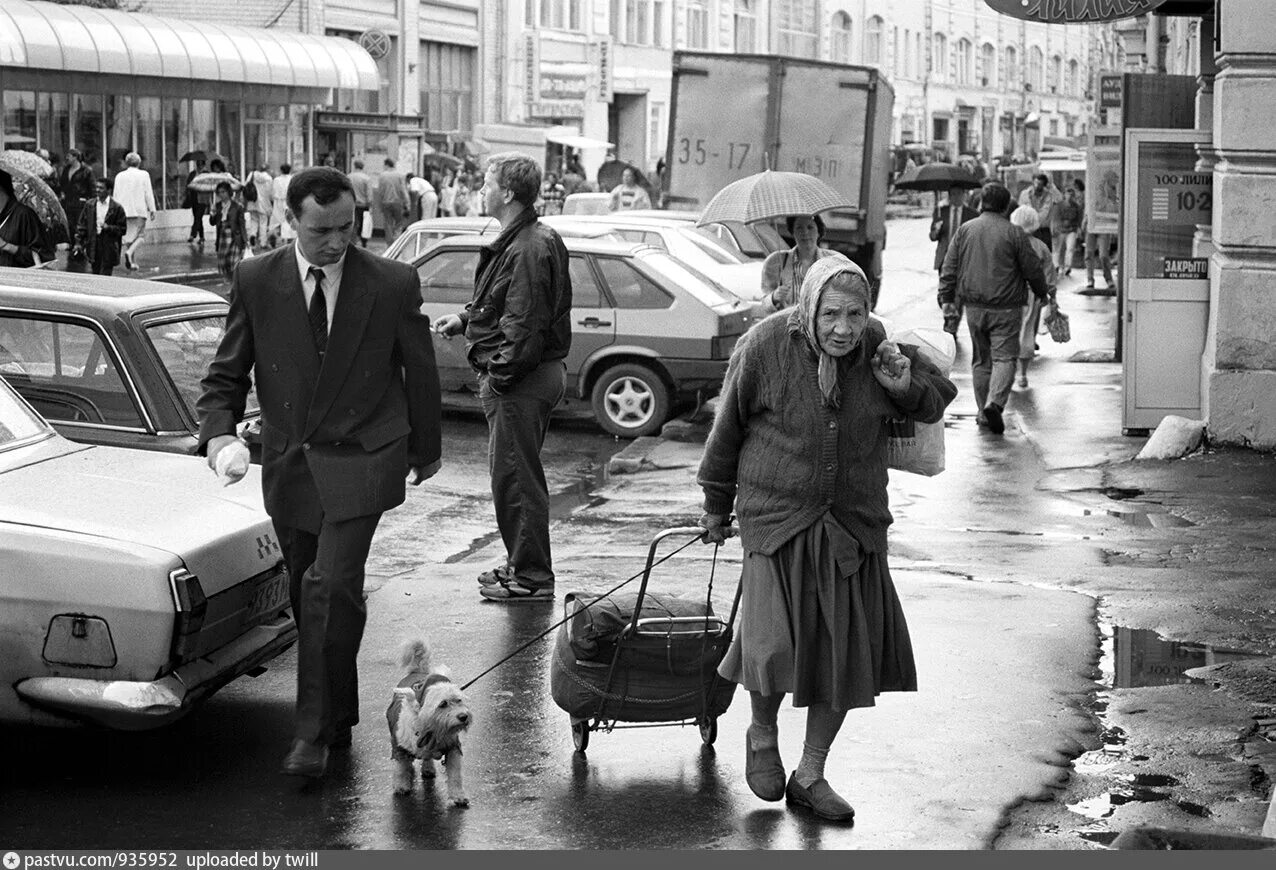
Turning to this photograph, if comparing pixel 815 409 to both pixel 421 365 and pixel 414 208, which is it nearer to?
pixel 421 365

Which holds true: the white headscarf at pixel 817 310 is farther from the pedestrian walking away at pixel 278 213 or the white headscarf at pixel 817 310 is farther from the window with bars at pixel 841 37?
the window with bars at pixel 841 37

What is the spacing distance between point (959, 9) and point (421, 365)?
94000mm

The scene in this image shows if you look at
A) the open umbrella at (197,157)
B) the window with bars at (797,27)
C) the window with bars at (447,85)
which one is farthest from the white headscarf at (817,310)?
the window with bars at (797,27)

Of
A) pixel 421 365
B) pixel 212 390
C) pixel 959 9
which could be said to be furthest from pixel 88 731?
pixel 959 9

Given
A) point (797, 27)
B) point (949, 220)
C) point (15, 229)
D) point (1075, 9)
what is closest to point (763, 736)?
point (1075, 9)

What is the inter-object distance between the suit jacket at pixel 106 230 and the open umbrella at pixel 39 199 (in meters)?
12.2

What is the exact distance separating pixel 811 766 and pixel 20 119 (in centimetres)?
3347

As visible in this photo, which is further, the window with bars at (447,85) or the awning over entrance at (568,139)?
the window with bars at (447,85)

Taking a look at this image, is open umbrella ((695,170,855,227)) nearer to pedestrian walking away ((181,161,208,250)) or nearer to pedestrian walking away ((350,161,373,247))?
pedestrian walking away ((350,161,373,247))

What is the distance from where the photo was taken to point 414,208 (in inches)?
1578

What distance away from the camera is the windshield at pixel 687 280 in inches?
559

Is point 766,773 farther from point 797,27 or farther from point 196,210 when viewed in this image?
point 797,27

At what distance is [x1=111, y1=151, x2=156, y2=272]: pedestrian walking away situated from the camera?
1136 inches

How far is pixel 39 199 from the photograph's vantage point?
12.4m
